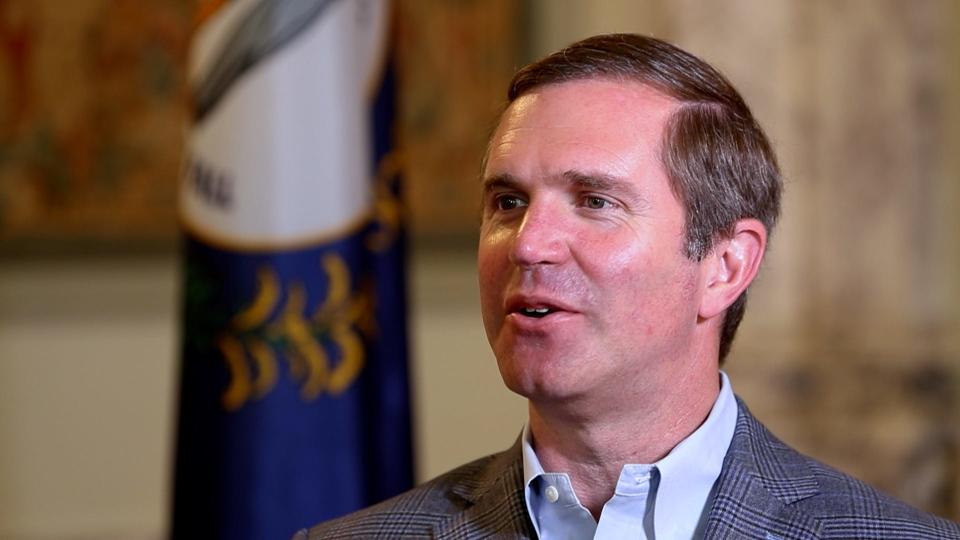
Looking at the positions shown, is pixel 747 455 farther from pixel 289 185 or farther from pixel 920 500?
pixel 920 500

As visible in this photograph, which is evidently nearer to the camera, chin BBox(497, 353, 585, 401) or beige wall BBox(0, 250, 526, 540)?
chin BBox(497, 353, 585, 401)

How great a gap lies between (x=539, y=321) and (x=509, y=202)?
8.3 inches

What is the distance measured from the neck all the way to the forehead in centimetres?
35

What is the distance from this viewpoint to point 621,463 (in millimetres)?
2156

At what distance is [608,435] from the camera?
7.04 feet

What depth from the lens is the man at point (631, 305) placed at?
82.0 inches

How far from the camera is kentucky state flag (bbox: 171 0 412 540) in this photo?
12.8 ft

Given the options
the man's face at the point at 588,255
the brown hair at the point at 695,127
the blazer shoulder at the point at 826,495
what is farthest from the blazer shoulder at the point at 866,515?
the brown hair at the point at 695,127

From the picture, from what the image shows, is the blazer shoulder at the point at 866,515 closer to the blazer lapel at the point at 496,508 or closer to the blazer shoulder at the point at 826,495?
the blazer shoulder at the point at 826,495

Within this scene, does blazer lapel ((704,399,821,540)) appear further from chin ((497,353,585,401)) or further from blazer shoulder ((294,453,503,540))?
blazer shoulder ((294,453,503,540))

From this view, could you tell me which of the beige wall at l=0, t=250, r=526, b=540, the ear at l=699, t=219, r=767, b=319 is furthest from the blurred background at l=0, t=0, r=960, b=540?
the ear at l=699, t=219, r=767, b=319

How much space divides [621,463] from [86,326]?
183 inches

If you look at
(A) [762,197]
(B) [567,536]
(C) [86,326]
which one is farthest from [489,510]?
(C) [86,326]

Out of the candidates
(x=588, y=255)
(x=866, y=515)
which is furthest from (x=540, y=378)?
(x=866, y=515)
